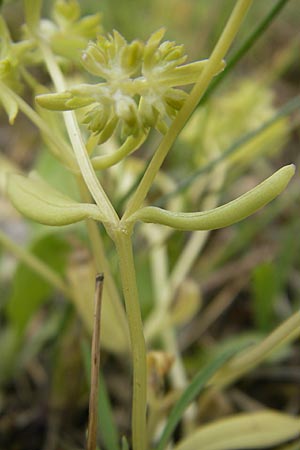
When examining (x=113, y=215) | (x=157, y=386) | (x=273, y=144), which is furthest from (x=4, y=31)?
(x=273, y=144)

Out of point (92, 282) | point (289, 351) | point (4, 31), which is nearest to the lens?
point (4, 31)

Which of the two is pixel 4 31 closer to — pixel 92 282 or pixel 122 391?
pixel 92 282

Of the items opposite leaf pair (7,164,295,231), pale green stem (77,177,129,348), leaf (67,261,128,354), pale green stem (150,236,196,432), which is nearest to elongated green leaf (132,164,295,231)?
opposite leaf pair (7,164,295,231)

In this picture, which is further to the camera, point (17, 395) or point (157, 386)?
point (17, 395)

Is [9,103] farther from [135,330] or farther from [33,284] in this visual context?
[33,284]

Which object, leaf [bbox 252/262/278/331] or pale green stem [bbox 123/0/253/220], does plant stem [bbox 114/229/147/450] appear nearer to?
pale green stem [bbox 123/0/253/220]

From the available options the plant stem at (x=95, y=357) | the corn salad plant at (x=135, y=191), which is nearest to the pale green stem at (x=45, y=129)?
the corn salad plant at (x=135, y=191)

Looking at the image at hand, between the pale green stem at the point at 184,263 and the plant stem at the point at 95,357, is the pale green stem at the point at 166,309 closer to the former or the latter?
the pale green stem at the point at 184,263
